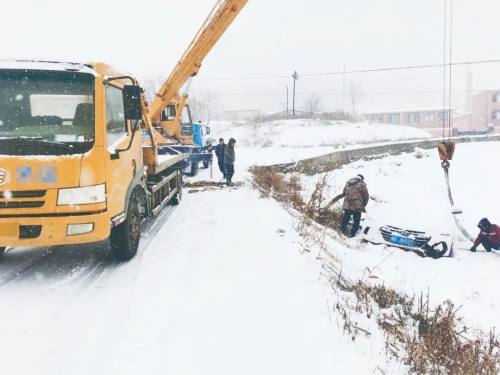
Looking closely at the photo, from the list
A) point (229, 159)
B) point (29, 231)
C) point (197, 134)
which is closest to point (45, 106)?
point (29, 231)

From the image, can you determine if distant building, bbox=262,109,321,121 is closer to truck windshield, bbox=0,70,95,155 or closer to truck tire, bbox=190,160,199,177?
truck tire, bbox=190,160,199,177

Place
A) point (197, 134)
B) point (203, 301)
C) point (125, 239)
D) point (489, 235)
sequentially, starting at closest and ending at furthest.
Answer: point (203, 301) < point (125, 239) < point (489, 235) < point (197, 134)

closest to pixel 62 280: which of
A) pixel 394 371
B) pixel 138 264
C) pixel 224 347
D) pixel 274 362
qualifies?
pixel 138 264

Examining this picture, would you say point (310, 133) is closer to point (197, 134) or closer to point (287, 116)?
point (287, 116)

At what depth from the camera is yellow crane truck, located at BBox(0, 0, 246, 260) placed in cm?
427

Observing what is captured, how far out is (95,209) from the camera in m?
4.47

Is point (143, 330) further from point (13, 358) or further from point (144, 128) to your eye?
point (144, 128)

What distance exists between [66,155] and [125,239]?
1.45 meters

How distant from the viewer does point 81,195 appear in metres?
4.38

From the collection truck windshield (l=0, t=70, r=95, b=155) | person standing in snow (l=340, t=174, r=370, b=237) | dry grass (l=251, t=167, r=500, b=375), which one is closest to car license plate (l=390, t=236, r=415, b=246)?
person standing in snow (l=340, t=174, r=370, b=237)

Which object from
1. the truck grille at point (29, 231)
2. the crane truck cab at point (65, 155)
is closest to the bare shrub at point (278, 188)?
the crane truck cab at point (65, 155)

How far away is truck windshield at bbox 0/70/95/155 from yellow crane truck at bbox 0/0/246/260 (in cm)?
1

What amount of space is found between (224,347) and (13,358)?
5.47 ft

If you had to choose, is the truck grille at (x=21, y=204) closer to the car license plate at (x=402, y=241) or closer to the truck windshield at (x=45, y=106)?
the truck windshield at (x=45, y=106)
